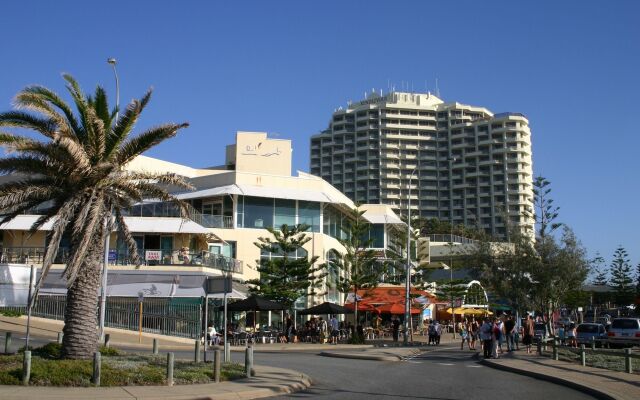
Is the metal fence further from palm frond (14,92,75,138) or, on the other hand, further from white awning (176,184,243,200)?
palm frond (14,92,75,138)

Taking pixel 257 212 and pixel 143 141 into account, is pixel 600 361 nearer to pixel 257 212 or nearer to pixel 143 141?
pixel 143 141

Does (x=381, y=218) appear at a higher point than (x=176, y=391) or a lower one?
higher

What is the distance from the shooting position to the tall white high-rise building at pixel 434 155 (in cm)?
13275

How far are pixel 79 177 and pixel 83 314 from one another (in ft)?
11.0

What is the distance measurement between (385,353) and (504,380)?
34.5 feet

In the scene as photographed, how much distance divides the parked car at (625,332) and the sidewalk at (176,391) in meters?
A: 22.7

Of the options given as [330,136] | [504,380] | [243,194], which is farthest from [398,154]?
[504,380]

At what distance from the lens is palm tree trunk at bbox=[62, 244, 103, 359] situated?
54.3ft

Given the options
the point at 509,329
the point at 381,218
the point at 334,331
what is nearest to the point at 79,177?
the point at 509,329

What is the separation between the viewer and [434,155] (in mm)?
141125

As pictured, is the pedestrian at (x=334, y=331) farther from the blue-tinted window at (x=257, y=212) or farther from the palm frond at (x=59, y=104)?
the palm frond at (x=59, y=104)


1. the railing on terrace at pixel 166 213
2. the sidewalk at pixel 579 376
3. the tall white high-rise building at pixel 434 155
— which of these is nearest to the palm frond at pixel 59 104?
the sidewalk at pixel 579 376

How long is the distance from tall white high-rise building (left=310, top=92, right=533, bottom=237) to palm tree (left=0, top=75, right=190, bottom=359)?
118 metres

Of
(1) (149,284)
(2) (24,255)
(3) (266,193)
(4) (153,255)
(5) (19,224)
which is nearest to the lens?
(1) (149,284)
